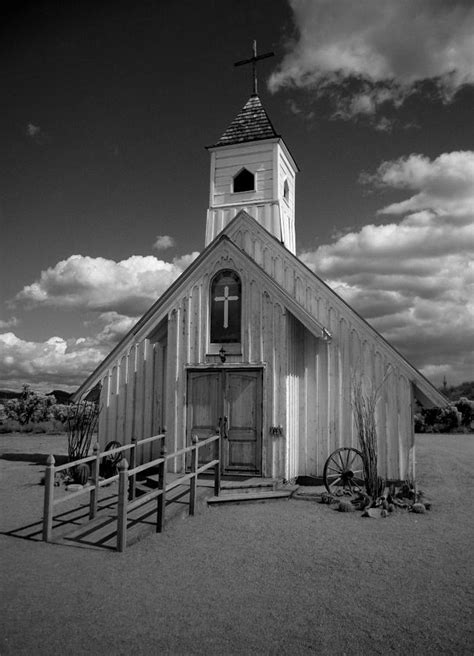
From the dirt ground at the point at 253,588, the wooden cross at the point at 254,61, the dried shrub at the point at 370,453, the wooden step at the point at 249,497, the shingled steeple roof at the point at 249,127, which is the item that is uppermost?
the wooden cross at the point at 254,61

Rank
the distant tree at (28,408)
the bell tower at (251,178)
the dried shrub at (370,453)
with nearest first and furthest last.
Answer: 1. the dried shrub at (370,453)
2. the bell tower at (251,178)
3. the distant tree at (28,408)

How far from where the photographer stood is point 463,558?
6426mm

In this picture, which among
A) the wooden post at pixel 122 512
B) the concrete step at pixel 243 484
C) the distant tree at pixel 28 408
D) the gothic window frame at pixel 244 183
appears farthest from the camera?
the distant tree at pixel 28 408

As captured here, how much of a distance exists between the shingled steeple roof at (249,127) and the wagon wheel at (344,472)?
9.75 metres

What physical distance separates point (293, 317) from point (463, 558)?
6.40 m

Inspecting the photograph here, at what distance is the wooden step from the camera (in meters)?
9.35

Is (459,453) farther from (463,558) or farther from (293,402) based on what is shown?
(463,558)

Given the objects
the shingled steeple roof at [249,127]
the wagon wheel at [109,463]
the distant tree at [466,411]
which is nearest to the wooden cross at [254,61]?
Result: the shingled steeple roof at [249,127]

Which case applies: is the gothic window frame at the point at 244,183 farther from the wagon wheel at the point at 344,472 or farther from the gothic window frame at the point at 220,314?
the wagon wheel at the point at 344,472

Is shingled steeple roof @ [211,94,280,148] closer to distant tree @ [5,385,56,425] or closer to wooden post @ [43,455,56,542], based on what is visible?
wooden post @ [43,455,56,542]

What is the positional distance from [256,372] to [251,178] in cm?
Result: 713

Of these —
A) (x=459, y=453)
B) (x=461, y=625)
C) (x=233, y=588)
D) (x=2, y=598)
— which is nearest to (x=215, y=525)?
(x=233, y=588)

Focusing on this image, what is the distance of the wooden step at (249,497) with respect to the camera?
368 inches

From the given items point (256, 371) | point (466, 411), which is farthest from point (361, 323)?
point (466, 411)
